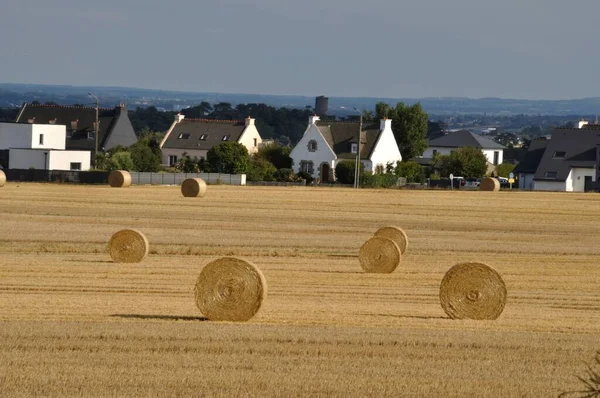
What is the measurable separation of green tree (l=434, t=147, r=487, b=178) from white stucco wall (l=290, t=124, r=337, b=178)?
1153 cm

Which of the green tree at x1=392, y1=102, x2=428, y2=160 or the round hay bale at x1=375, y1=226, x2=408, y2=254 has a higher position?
the green tree at x1=392, y1=102, x2=428, y2=160

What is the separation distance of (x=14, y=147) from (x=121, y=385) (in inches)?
3283

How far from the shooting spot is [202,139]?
109 m

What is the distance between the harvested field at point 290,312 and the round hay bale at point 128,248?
416mm

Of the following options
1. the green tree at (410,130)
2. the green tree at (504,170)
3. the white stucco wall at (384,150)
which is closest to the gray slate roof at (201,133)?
the white stucco wall at (384,150)

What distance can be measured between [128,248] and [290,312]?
1152cm

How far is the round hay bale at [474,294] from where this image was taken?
22312 millimetres

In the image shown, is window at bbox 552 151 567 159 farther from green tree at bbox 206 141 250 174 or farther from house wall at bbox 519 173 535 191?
green tree at bbox 206 141 250 174

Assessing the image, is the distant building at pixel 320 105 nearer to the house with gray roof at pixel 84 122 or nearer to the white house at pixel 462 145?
the white house at pixel 462 145

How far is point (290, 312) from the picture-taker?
2225cm

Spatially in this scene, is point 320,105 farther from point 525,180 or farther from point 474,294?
point 474,294

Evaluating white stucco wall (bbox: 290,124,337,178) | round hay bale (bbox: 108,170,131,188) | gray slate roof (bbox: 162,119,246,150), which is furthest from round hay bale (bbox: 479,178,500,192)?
gray slate roof (bbox: 162,119,246,150)

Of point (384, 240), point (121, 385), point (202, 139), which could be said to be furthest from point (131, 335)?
point (202, 139)

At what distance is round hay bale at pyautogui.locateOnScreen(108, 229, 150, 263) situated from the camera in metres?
32.8
